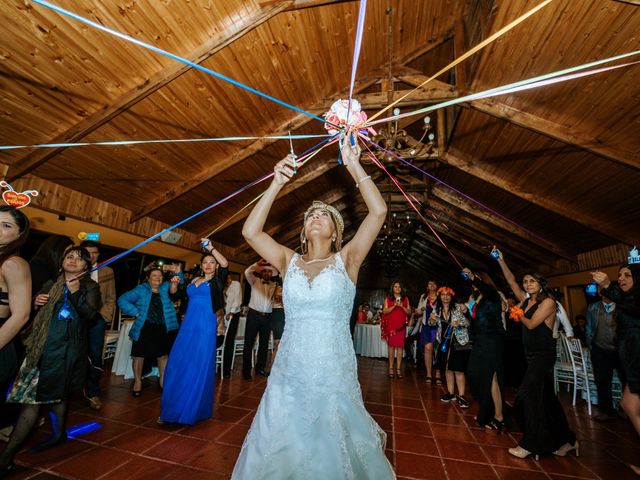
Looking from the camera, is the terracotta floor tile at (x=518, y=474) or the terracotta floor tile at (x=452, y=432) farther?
the terracotta floor tile at (x=452, y=432)

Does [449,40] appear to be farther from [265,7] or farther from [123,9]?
[123,9]

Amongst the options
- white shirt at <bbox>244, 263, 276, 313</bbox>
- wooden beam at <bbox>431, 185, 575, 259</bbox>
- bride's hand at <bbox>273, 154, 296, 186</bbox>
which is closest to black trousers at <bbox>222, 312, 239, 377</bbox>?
white shirt at <bbox>244, 263, 276, 313</bbox>

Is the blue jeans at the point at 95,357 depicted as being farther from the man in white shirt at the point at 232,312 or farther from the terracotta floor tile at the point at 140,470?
the man in white shirt at the point at 232,312

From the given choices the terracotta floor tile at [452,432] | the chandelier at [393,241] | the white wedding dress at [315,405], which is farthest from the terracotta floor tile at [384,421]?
the chandelier at [393,241]

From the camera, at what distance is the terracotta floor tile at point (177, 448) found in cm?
265

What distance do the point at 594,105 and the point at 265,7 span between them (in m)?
5.06

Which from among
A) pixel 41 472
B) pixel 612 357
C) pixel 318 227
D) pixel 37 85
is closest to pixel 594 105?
pixel 612 357

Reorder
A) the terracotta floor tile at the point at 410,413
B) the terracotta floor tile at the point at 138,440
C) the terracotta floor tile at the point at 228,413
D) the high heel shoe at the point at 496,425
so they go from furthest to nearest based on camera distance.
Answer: the terracotta floor tile at the point at 410,413 → the high heel shoe at the point at 496,425 → the terracotta floor tile at the point at 228,413 → the terracotta floor tile at the point at 138,440

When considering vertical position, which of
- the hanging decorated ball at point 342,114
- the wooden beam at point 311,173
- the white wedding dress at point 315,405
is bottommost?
the white wedding dress at point 315,405

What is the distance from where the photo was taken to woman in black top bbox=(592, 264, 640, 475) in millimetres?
2908

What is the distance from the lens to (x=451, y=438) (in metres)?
3.41

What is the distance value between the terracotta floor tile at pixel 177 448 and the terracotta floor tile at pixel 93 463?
8.4 inches

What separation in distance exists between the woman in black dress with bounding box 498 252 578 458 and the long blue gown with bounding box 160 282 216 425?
10.7ft

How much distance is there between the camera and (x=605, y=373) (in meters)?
4.70
